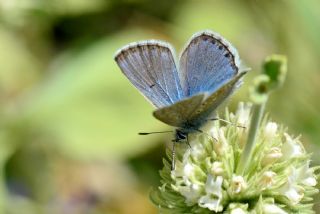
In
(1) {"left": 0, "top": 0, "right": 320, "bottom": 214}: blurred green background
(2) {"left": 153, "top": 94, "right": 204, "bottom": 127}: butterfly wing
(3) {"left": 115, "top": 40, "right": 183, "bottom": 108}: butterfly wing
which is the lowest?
(1) {"left": 0, "top": 0, "right": 320, "bottom": 214}: blurred green background

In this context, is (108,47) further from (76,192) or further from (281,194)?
(281,194)

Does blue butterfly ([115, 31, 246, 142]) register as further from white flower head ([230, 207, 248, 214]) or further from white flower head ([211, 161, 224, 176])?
white flower head ([230, 207, 248, 214])

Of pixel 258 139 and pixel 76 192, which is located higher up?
pixel 258 139

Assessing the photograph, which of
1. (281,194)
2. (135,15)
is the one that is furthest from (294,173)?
(135,15)

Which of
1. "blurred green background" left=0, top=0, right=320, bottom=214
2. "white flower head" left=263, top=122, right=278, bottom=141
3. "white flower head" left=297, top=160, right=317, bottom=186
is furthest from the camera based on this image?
"blurred green background" left=0, top=0, right=320, bottom=214

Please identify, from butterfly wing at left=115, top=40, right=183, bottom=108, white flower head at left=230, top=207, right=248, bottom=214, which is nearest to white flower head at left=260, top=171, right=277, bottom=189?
white flower head at left=230, top=207, right=248, bottom=214

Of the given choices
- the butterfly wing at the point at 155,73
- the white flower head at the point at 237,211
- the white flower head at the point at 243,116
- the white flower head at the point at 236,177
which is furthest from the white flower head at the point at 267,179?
the butterfly wing at the point at 155,73

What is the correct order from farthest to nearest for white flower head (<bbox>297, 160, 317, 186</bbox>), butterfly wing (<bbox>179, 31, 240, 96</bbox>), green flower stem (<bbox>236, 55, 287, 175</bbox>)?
white flower head (<bbox>297, 160, 317, 186</bbox>) < butterfly wing (<bbox>179, 31, 240, 96</bbox>) < green flower stem (<bbox>236, 55, 287, 175</bbox>)
